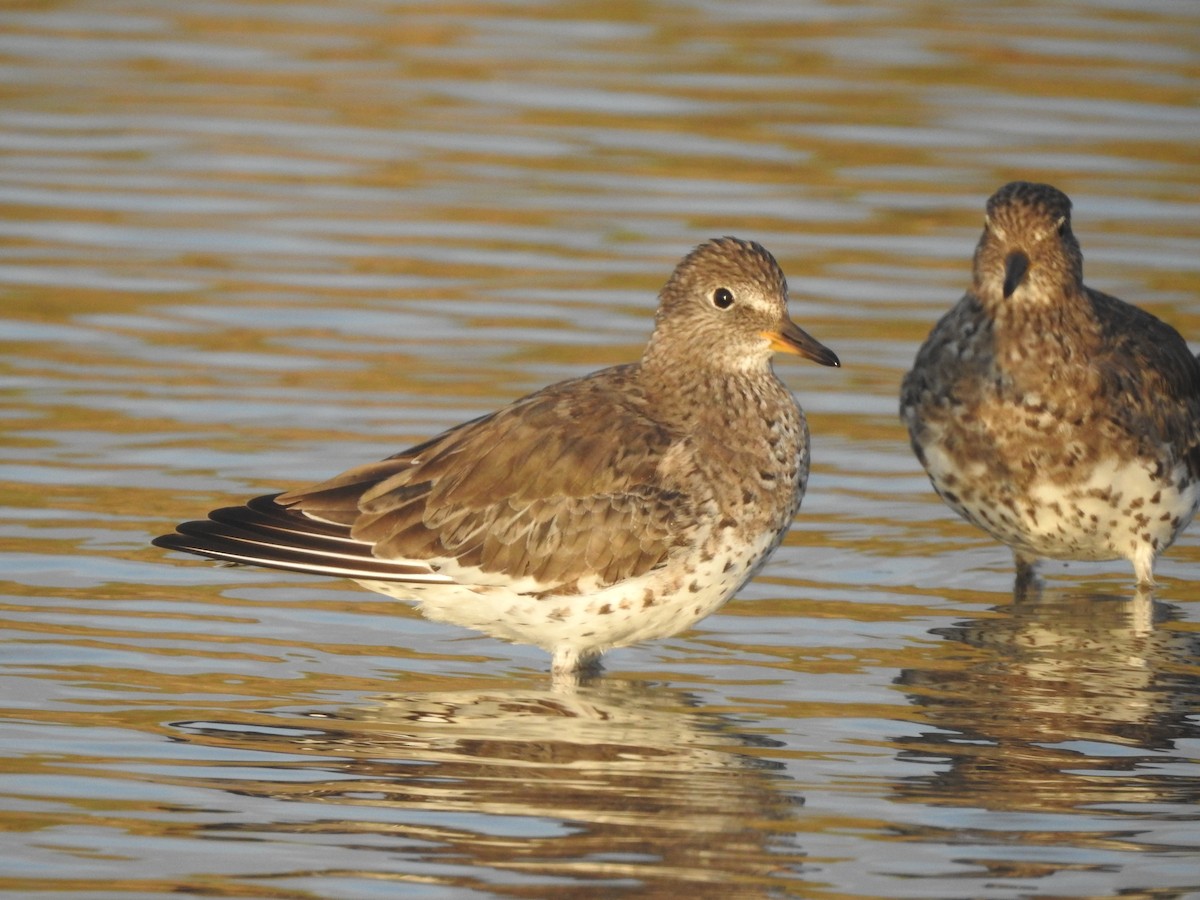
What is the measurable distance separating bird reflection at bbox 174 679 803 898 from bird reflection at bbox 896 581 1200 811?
0.75 m

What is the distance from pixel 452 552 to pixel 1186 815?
3.03 metres

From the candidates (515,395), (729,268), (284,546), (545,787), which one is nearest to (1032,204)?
(729,268)

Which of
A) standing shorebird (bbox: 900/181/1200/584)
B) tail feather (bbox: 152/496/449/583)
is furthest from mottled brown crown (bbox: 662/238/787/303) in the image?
tail feather (bbox: 152/496/449/583)

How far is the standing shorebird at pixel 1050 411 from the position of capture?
10.9m

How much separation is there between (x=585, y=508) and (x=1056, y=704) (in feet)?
6.76

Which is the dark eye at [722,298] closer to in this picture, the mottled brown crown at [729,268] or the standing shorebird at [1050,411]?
the mottled brown crown at [729,268]

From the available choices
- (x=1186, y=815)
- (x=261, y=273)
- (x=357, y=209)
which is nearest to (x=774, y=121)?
(x=357, y=209)

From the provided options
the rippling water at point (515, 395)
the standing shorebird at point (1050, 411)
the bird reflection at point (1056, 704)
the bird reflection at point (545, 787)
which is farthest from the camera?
the standing shorebird at point (1050, 411)

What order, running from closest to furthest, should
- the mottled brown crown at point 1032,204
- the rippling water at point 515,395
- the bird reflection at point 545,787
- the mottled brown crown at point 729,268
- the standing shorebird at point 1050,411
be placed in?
the bird reflection at point 545,787, the rippling water at point 515,395, the mottled brown crown at point 729,268, the standing shorebird at point 1050,411, the mottled brown crown at point 1032,204

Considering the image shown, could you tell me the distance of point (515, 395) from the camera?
43.5 feet

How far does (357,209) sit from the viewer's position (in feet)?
55.2

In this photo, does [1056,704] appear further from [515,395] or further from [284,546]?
[515,395]

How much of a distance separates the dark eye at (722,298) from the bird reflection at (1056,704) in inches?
67.1

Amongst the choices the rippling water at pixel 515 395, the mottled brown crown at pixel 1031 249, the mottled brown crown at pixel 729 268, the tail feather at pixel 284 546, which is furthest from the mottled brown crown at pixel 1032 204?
the tail feather at pixel 284 546
